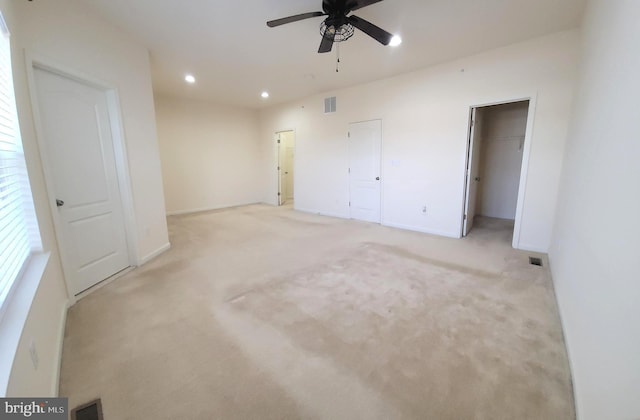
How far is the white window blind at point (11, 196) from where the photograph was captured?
4.56 feet

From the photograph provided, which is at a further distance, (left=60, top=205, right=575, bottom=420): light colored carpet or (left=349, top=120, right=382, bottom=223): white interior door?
(left=349, top=120, right=382, bottom=223): white interior door

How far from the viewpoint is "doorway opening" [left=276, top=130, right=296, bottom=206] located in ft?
24.4

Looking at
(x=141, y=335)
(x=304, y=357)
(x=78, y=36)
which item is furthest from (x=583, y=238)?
(x=78, y=36)

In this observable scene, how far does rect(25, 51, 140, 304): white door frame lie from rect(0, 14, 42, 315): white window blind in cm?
40

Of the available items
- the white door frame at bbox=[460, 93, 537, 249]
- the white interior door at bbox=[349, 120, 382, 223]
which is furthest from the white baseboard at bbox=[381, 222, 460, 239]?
the white door frame at bbox=[460, 93, 537, 249]

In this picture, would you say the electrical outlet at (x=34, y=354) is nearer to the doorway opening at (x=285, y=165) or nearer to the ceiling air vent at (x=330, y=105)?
the ceiling air vent at (x=330, y=105)

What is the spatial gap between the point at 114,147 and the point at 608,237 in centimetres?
426

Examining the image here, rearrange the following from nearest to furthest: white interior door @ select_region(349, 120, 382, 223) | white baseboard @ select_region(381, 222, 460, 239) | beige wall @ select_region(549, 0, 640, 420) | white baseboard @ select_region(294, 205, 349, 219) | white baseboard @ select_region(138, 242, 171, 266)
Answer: beige wall @ select_region(549, 0, 640, 420), white baseboard @ select_region(138, 242, 171, 266), white baseboard @ select_region(381, 222, 460, 239), white interior door @ select_region(349, 120, 382, 223), white baseboard @ select_region(294, 205, 349, 219)

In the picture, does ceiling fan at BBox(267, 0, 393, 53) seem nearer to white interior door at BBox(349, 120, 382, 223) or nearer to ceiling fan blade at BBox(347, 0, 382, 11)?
ceiling fan blade at BBox(347, 0, 382, 11)

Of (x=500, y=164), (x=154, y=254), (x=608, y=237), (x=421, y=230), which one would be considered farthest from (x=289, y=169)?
(x=608, y=237)

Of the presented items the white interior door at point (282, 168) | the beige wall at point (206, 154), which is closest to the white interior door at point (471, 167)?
the white interior door at point (282, 168)

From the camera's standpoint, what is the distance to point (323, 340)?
1.94 m

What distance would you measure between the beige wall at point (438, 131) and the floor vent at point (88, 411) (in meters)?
4.56

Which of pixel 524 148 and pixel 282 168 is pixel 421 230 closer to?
pixel 524 148
